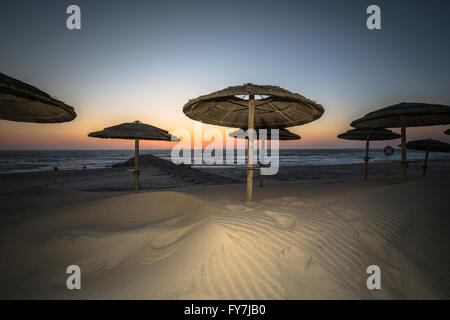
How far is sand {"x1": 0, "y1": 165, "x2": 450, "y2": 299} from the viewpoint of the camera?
5.54ft

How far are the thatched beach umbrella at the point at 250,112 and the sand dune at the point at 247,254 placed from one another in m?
1.64

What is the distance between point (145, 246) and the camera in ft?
7.96

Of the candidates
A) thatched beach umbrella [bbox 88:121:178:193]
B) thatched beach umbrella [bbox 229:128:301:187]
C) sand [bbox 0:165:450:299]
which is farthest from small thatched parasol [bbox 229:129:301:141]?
sand [bbox 0:165:450:299]

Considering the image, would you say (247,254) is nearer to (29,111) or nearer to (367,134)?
(29,111)

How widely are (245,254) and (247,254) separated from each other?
0.07ft

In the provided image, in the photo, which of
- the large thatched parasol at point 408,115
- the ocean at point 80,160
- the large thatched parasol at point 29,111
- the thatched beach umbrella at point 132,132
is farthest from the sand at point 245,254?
the ocean at point 80,160

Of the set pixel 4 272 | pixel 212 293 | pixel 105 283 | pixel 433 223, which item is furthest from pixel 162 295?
pixel 433 223

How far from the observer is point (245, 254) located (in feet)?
6.47

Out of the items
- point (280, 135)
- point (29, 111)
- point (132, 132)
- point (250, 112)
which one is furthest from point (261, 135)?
point (29, 111)

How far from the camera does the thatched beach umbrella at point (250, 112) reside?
3.83 metres

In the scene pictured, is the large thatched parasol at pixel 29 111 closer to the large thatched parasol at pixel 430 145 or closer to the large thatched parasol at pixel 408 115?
the large thatched parasol at pixel 408 115

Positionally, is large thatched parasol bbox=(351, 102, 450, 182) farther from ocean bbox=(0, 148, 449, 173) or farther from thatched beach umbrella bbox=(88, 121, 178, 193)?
ocean bbox=(0, 148, 449, 173)
